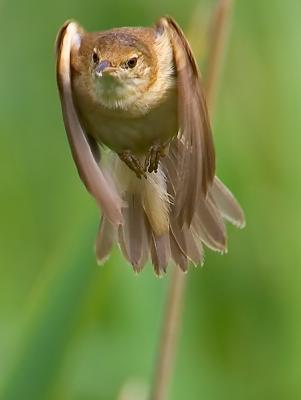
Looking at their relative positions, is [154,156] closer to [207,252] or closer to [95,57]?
[95,57]

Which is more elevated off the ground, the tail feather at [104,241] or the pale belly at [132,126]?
the pale belly at [132,126]

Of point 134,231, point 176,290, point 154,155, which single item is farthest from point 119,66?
point 176,290

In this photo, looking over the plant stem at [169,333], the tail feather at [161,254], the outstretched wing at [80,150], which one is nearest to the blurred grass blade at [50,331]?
the plant stem at [169,333]

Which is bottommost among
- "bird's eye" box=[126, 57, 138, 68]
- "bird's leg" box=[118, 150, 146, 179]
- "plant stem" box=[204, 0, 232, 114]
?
"bird's leg" box=[118, 150, 146, 179]

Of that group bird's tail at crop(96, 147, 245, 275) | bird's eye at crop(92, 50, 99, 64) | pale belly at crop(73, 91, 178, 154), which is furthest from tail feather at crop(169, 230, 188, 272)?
bird's eye at crop(92, 50, 99, 64)

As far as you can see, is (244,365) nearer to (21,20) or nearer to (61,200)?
(61,200)

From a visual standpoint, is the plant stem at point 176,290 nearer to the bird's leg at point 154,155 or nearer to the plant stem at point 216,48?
the plant stem at point 216,48

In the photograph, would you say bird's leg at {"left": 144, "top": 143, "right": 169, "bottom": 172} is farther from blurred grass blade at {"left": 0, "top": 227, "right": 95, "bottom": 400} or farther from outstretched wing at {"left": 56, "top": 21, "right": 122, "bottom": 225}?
blurred grass blade at {"left": 0, "top": 227, "right": 95, "bottom": 400}
